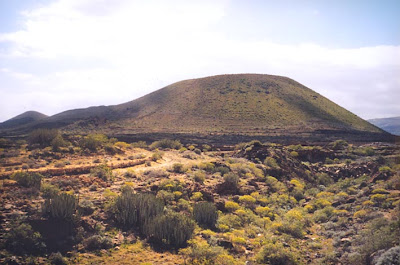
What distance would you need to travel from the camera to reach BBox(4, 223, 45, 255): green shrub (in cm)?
879

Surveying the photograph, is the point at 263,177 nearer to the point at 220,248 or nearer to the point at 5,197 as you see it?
the point at 220,248

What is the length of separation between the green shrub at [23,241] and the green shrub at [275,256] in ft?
23.1

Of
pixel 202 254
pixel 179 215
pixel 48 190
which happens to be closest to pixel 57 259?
pixel 202 254

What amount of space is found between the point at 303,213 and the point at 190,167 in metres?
8.07

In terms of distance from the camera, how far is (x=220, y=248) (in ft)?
33.4

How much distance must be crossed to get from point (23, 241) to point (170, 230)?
4675 mm

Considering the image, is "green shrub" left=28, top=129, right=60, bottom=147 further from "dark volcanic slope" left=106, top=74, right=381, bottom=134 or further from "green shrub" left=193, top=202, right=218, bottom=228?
"dark volcanic slope" left=106, top=74, right=381, bottom=134

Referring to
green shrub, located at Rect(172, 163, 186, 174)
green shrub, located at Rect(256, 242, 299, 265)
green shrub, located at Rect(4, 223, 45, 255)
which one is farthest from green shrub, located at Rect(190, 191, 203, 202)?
green shrub, located at Rect(4, 223, 45, 255)

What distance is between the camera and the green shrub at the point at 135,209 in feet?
38.0

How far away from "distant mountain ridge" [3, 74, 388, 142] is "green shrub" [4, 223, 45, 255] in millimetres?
45624

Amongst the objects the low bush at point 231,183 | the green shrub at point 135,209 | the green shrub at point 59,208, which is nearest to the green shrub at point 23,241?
the green shrub at point 59,208

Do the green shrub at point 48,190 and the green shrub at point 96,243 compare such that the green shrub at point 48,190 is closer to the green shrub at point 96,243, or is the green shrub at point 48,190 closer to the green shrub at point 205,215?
the green shrub at point 96,243

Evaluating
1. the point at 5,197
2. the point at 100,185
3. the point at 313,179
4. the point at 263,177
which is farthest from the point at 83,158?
the point at 313,179

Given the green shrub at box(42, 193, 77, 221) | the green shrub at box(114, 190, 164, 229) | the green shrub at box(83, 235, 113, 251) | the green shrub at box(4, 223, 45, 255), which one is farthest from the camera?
the green shrub at box(114, 190, 164, 229)
